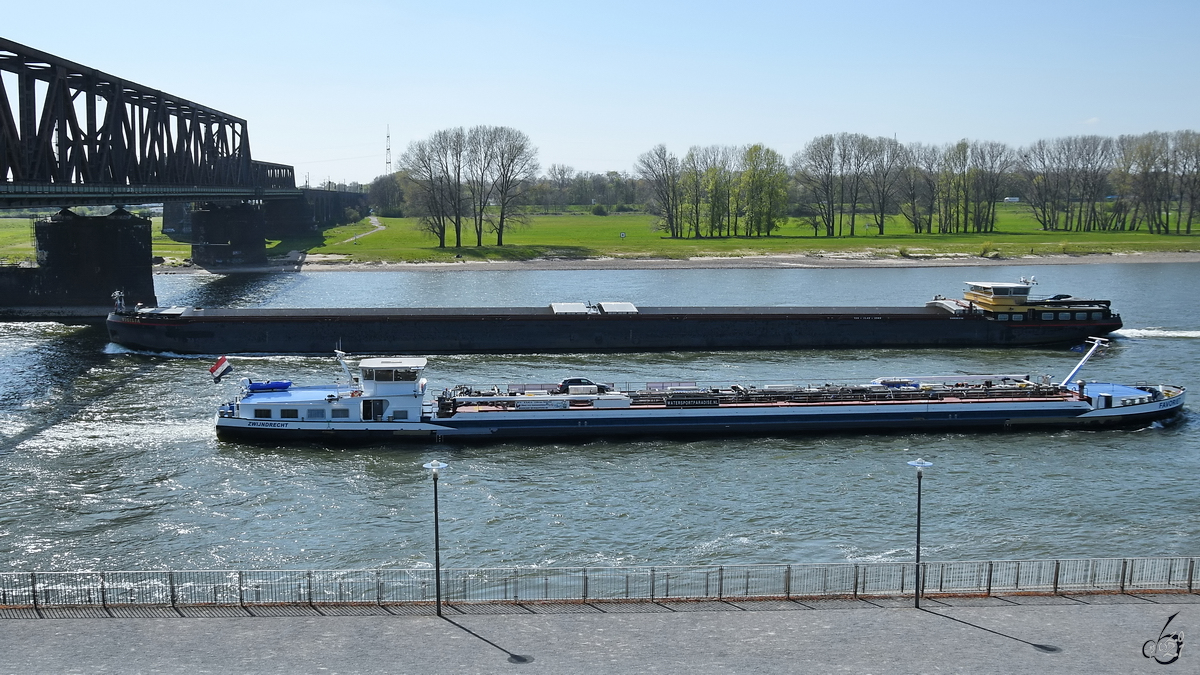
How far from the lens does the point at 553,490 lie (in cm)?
3803

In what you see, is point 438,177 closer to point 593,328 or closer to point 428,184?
point 428,184

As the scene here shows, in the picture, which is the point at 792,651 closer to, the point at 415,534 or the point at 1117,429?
the point at 415,534

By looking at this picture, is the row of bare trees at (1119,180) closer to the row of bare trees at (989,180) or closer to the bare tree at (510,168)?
Answer: the row of bare trees at (989,180)

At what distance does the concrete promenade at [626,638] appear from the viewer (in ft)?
71.4

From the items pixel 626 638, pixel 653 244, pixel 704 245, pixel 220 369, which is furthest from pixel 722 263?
pixel 626 638

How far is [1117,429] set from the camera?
47344 mm

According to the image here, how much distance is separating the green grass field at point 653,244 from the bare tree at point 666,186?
2.79 m

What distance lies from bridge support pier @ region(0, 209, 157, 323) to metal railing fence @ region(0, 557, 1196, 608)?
61.2 meters

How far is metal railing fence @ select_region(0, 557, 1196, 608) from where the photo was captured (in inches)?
993

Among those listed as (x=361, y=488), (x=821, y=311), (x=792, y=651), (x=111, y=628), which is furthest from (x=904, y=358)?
(x=111, y=628)

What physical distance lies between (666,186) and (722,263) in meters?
40.2

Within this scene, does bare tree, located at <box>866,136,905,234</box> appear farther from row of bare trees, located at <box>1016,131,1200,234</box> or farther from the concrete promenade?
the concrete promenade

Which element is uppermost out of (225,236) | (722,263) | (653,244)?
(225,236)

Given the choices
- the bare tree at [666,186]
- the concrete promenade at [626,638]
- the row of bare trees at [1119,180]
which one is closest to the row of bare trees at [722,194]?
the bare tree at [666,186]
